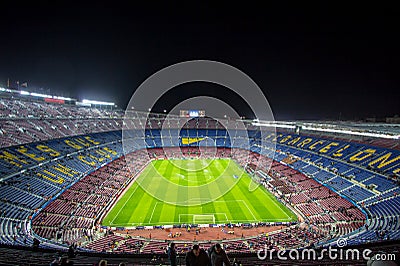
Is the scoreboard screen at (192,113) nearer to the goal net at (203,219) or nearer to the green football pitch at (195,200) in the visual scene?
the green football pitch at (195,200)

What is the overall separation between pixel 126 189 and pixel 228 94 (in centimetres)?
5159

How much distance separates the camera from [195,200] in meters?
36.6

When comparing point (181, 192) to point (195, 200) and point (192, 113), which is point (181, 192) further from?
point (192, 113)

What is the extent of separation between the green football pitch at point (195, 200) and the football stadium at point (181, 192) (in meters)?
0.16

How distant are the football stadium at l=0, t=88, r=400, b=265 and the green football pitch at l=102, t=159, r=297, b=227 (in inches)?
6.2

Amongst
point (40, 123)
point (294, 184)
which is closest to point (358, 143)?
point (294, 184)

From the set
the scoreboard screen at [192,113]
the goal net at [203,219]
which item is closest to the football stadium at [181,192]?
the goal net at [203,219]

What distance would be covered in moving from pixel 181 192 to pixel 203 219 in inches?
411

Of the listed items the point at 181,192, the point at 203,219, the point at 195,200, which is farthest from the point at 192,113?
the point at 203,219

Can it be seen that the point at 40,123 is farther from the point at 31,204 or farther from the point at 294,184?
the point at 294,184

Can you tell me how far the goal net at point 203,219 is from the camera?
2943cm

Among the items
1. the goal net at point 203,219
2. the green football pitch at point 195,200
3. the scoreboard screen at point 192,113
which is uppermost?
the scoreboard screen at point 192,113

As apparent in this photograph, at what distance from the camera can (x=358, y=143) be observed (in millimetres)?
44188

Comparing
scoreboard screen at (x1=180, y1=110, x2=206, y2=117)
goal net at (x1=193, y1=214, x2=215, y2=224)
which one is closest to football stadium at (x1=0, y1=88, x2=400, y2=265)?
goal net at (x1=193, y1=214, x2=215, y2=224)
